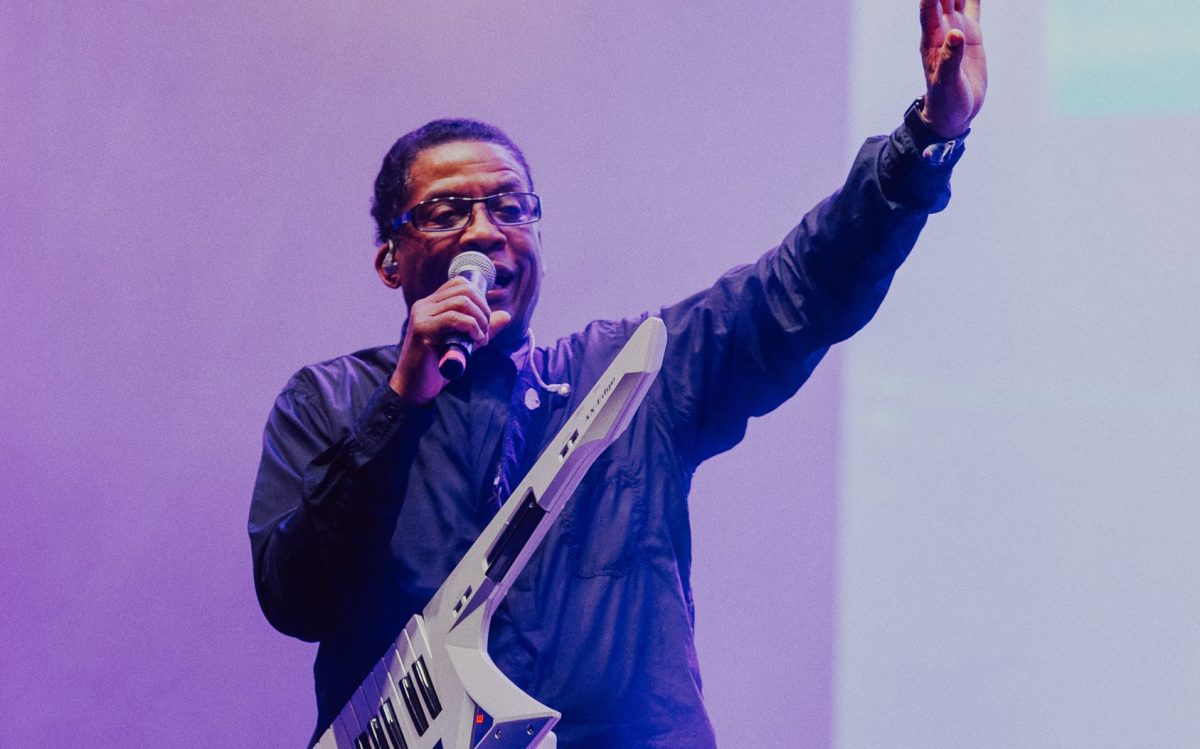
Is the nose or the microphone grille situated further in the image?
the nose

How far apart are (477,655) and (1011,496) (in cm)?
95

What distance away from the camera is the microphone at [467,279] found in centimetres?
120

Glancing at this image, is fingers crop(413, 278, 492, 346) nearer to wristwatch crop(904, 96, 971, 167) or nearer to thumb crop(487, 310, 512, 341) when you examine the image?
thumb crop(487, 310, 512, 341)

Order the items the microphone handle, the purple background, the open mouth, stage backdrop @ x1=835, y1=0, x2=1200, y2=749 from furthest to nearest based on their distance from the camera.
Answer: the purple background < stage backdrop @ x1=835, y1=0, x2=1200, y2=749 < the open mouth < the microphone handle

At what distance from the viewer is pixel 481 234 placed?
1515 millimetres

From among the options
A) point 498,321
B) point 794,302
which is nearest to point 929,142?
point 794,302

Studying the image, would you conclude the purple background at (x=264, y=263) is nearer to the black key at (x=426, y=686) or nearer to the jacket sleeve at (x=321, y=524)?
the jacket sleeve at (x=321, y=524)

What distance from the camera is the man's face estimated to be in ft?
4.98

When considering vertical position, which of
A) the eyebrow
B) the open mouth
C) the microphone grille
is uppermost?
the eyebrow

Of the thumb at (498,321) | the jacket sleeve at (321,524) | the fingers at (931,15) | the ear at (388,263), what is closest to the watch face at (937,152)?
the fingers at (931,15)

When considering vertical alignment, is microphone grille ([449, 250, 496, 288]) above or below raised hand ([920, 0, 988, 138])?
below

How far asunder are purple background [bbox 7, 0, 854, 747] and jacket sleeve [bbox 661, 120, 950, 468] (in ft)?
1.57

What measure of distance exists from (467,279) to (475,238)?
0.60 feet

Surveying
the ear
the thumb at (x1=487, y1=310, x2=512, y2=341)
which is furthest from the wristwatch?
the ear
